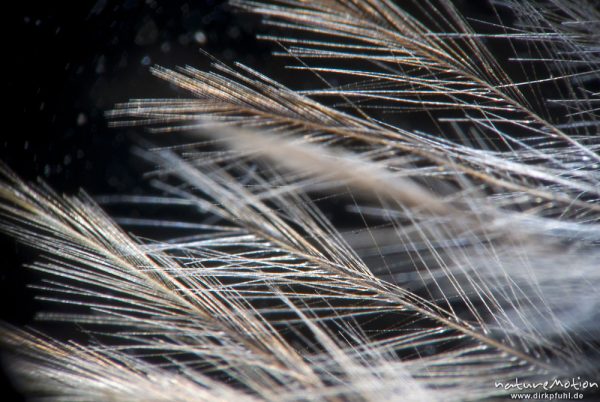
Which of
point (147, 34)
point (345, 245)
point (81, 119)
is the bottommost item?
point (345, 245)

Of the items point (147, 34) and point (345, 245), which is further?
point (147, 34)

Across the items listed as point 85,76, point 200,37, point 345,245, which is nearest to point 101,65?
point 85,76

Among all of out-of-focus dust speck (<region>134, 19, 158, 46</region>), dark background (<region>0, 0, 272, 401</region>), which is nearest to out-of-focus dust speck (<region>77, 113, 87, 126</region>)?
dark background (<region>0, 0, 272, 401</region>)

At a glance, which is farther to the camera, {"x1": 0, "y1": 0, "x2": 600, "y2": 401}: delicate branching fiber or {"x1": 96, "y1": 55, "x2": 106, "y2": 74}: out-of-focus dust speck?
{"x1": 96, "y1": 55, "x2": 106, "y2": 74}: out-of-focus dust speck

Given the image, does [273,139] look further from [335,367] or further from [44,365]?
[44,365]

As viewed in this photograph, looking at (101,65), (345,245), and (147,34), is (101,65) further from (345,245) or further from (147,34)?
(345,245)

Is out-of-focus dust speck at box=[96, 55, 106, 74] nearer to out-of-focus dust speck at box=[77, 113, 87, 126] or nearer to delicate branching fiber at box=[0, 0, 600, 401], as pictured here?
out-of-focus dust speck at box=[77, 113, 87, 126]
